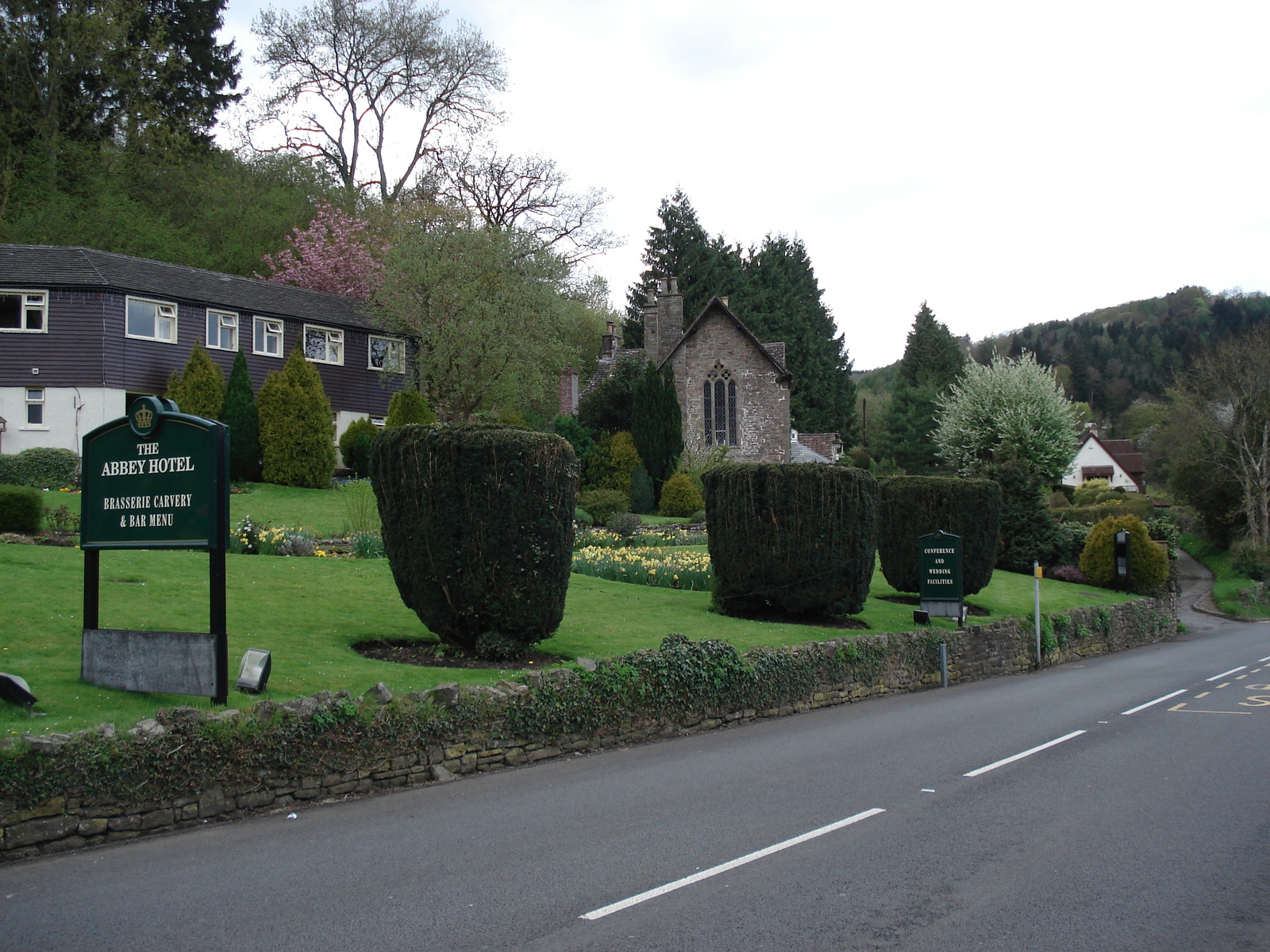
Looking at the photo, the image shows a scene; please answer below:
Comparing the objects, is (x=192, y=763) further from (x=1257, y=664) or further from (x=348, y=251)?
(x=348, y=251)

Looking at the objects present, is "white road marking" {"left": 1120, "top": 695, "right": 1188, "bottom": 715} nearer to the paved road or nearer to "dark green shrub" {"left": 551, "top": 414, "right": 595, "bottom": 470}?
the paved road

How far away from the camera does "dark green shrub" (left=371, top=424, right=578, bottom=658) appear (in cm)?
1179

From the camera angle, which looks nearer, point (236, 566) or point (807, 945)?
point (807, 945)

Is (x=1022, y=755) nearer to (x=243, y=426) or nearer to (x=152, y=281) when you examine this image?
(x=243, y=426)

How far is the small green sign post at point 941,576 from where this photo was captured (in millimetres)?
20797

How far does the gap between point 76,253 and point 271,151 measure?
19.6 metres

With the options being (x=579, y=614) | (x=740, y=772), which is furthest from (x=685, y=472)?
(x=740, y=772)

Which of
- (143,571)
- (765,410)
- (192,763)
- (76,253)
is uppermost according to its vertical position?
(76,253)

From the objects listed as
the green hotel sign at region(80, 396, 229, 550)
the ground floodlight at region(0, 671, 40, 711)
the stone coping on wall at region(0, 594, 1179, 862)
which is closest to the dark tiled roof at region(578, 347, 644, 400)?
the stone coping on wall at region(0, 594, 1179, 862)

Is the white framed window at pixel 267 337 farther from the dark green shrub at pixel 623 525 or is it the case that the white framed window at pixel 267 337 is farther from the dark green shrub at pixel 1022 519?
the dark green shrub at pixel 1022 519

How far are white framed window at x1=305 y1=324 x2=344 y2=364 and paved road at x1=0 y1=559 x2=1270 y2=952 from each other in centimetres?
3363

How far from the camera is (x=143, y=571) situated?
15.0 metres

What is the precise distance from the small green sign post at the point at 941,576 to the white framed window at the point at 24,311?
96.4 ft

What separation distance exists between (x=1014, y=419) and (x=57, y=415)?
4480cm
